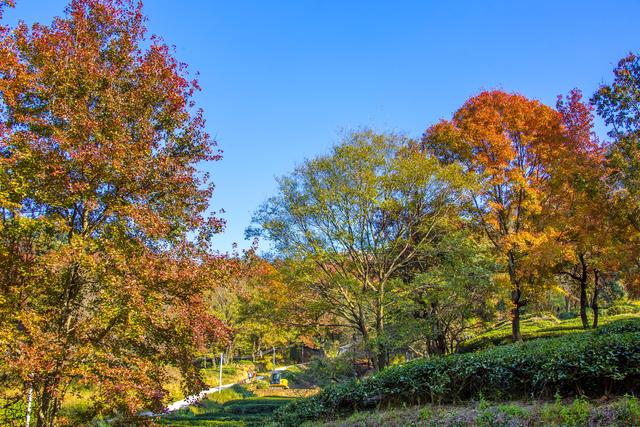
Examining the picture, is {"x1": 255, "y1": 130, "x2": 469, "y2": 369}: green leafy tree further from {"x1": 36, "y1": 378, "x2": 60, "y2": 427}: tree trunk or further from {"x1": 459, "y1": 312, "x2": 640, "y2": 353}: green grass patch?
{"x1": 36, "y1": 378, "x2": 60, "y2": 427}: tree trunk

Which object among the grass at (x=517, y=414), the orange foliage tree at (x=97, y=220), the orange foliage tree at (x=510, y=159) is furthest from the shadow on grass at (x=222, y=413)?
the orange foliage tree at (x=510, y=159)

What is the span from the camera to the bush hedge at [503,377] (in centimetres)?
575

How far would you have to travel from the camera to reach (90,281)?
7.32 m

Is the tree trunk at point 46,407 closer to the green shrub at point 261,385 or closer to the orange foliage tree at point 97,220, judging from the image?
the orange foliage tree at point 97,220

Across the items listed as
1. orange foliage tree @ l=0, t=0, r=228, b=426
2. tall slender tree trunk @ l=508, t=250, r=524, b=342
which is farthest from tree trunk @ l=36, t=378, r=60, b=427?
tall slender tree trunk @ l=508, t=250, r=524, b=342

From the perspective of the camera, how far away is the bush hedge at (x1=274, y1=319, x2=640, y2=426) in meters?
5.75

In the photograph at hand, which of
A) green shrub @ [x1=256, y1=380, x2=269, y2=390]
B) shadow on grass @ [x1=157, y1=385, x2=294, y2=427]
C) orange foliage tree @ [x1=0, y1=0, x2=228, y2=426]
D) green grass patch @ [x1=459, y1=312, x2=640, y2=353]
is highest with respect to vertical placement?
orange foliage tree @ [x1=0, y1=0, x2=228, y2=426]

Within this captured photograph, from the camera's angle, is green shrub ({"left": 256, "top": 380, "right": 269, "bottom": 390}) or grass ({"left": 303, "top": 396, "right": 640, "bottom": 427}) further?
green shrub ({"left": 256, "top": 380, "right": 269, "bottom": 390})

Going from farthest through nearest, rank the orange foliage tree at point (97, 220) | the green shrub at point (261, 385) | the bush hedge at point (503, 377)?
1. the green shrub at point (261, 385)
2. the orange foliage tree at point (97, 220)
3. the bush hedge at point (503, 377)

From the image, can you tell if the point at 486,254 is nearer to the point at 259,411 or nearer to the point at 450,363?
the point at 450,363

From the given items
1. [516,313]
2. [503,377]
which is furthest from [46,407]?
[516,313]

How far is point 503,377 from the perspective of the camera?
6.73 meters

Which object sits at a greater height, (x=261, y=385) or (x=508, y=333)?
(x=508, y=333)

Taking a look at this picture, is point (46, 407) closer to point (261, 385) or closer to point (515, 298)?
point (515, 298)
